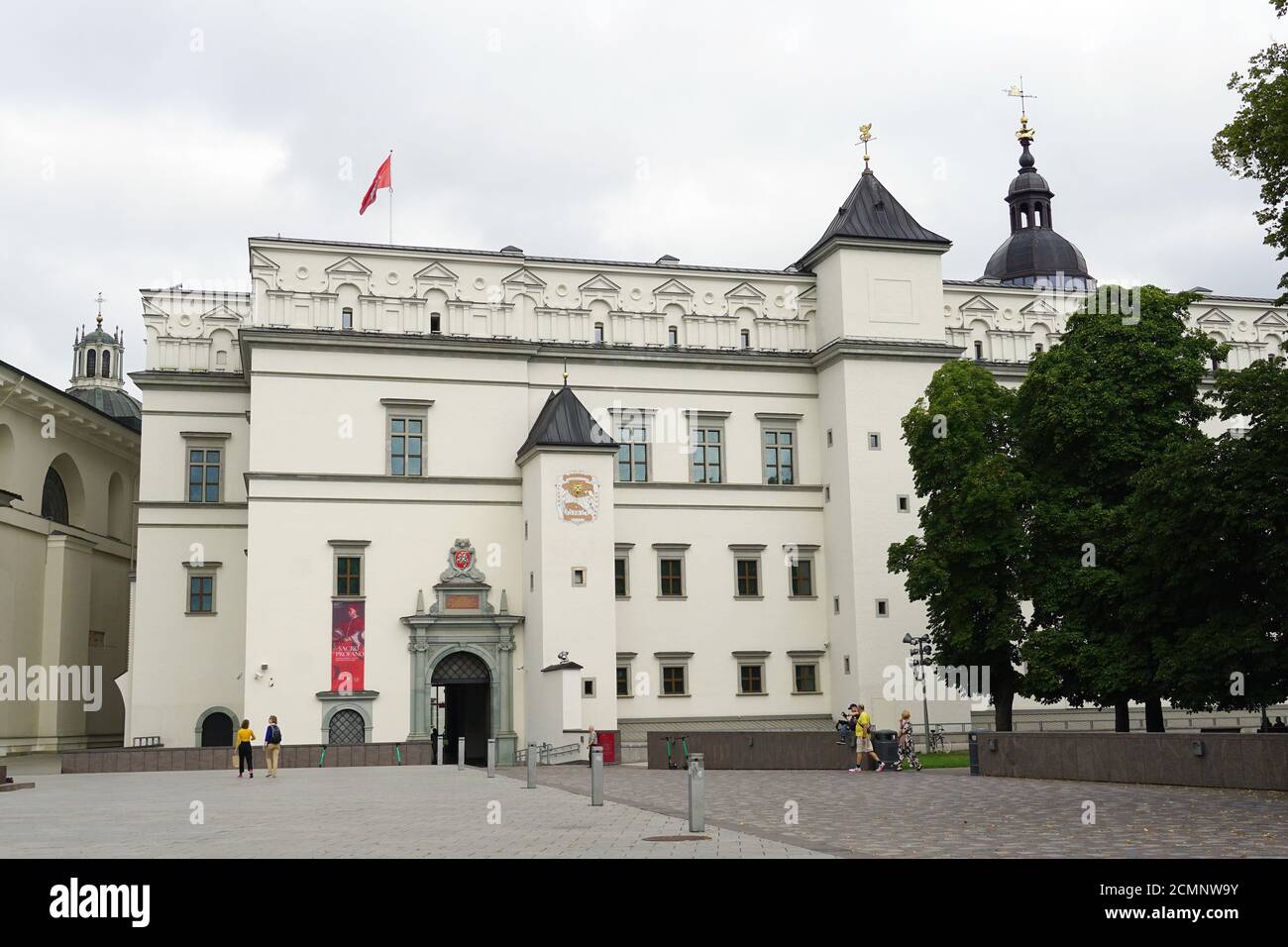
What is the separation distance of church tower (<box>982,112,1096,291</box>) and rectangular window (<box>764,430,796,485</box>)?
53.6 ft

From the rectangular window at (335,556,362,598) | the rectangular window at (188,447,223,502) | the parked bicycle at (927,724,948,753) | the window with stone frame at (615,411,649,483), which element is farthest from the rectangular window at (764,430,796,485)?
the rectangular window at (188,447,223,502)

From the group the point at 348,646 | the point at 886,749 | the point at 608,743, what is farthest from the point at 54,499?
the point at 886,749

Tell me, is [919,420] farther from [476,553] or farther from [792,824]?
[792,824]

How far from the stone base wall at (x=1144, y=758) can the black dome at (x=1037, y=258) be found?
3816cm

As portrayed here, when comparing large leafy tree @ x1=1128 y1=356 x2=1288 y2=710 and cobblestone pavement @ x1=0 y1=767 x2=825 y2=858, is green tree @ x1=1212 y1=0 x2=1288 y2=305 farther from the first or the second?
cobblestone pavement @ x1=0 y1=767 x2=825 y2=858

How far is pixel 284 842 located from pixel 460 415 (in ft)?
105

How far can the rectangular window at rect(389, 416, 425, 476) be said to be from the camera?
1796 inches

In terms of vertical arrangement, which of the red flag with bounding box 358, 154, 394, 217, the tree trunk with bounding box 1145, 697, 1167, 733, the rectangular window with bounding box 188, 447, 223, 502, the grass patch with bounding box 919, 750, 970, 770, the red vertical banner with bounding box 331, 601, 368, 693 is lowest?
the grass patch with bounding box 919, 750, 970, 770

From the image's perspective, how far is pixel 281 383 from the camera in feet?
146

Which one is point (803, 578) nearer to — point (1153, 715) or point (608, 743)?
point (608, 743)

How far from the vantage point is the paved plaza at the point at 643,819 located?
1404 cm

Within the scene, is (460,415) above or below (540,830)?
above

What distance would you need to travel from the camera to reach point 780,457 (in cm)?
→ 4938
